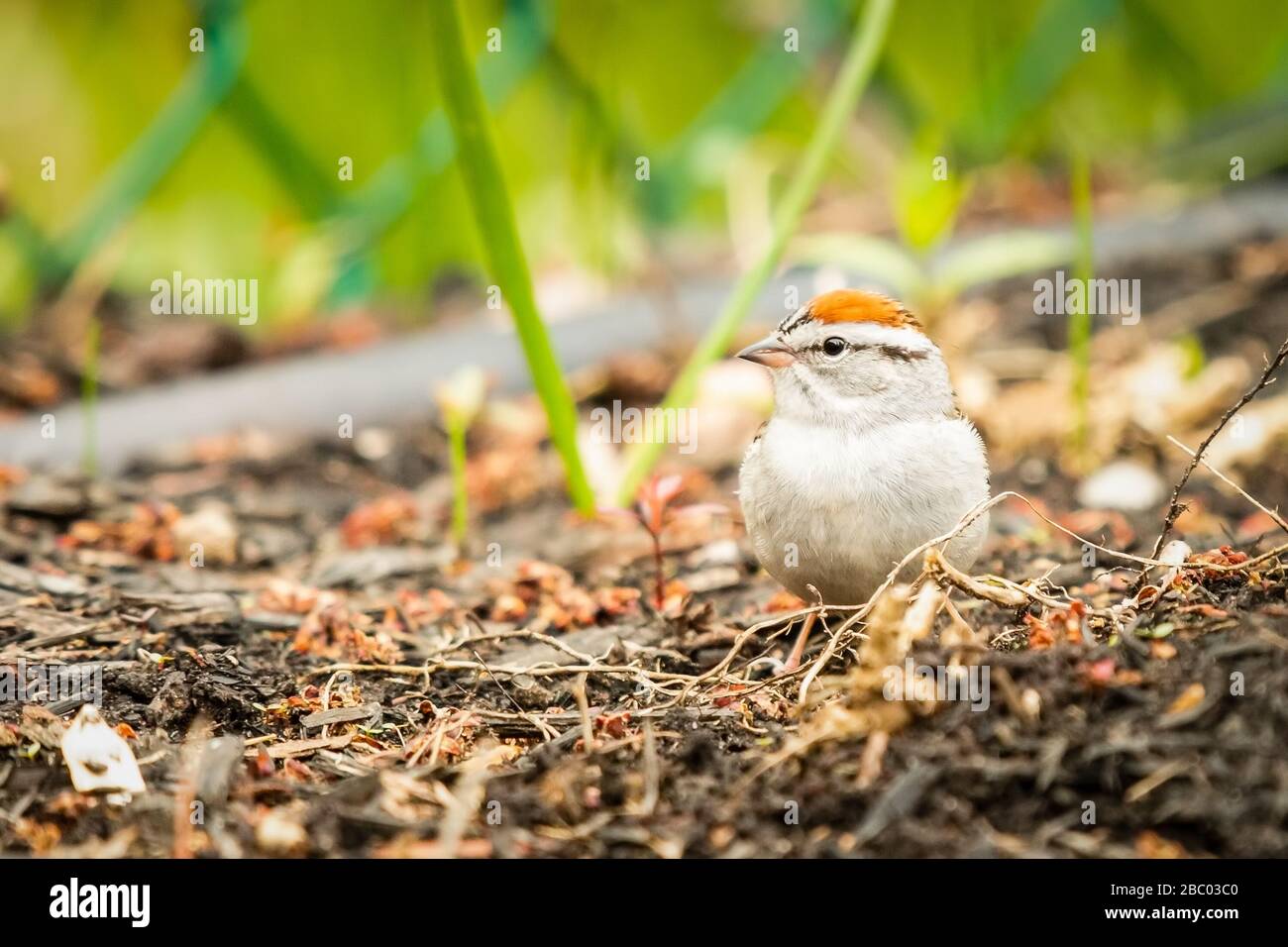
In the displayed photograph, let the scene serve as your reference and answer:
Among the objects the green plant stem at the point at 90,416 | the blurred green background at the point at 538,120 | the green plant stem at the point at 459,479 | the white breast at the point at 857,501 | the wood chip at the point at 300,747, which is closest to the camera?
the wood chip at the point at 300,747

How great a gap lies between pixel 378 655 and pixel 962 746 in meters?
1.76

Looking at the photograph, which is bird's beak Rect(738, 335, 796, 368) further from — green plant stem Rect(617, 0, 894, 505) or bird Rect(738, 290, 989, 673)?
green plant stem Rect(617, 0, 894, 505)

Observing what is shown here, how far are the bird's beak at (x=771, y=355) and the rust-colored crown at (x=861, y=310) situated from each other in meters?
0.13

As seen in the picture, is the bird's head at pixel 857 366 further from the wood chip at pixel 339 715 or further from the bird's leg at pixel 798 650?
the wood chip at pixel 339 715

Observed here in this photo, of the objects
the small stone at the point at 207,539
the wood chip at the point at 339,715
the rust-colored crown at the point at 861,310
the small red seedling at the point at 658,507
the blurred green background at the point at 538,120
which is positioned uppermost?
the blurred green background at the point at 538,120

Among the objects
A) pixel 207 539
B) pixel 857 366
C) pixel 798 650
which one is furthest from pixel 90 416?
pixel 798 650

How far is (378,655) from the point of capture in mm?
3701

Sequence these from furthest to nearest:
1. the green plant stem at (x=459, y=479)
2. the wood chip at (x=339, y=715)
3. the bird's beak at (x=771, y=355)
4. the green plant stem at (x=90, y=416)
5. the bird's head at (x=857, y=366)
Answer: the green plant stem at (x=90, y=416) → the green plant stem at (x=459, y=479) → the bird's beak at (x=771, y=355) → the bird's head at (x=857, y=366) → the wood chip at (x=339, y=715)

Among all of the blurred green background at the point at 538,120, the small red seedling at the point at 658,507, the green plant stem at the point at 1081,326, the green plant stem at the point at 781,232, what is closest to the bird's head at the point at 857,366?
the small red seedling at the point at 658,507

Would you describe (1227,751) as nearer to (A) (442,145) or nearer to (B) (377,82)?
(A) (442,145)

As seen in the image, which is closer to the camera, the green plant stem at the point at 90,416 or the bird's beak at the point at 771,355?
the bird's beak at the point at 771,355

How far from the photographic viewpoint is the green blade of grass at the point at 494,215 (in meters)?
3.99

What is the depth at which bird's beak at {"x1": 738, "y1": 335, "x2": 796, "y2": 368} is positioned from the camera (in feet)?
12.4
